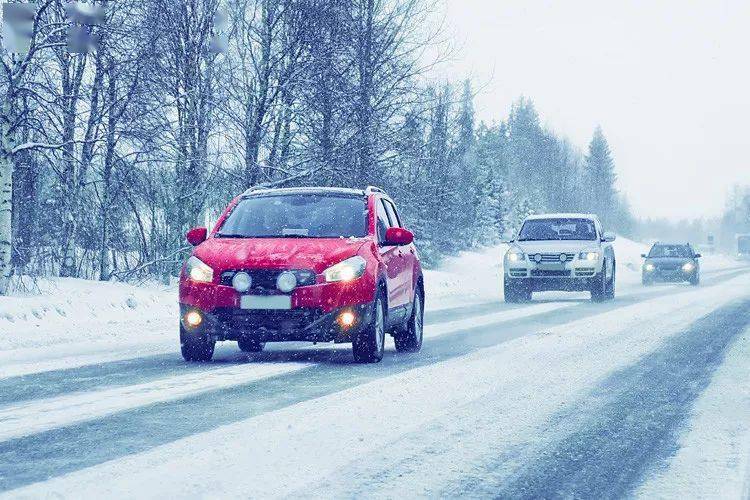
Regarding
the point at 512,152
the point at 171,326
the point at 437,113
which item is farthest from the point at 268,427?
the point at 512,152

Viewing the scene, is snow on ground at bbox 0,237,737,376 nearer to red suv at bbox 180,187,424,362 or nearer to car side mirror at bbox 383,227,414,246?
red suv at bbox 180,187,424,362

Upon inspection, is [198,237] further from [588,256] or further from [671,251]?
[671,251]

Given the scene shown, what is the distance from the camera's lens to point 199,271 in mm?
9922

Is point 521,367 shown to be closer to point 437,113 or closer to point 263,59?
point 263,59

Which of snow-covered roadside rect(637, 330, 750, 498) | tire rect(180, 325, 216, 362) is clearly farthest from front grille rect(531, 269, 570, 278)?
snow-covered roadside rect(637, 330, 750, 498)

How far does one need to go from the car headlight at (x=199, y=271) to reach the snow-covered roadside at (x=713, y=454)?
429 cm

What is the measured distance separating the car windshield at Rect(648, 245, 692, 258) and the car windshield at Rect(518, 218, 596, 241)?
14.0 m

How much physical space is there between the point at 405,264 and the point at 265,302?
238cm

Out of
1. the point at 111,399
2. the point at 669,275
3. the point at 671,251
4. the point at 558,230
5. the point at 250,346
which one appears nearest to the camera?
the point at 111,399

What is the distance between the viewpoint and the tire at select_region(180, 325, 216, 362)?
1000 centimetres

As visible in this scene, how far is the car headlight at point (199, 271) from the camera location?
9.84 meters

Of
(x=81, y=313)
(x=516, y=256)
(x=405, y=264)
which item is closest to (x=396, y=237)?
(x=405, y=264)

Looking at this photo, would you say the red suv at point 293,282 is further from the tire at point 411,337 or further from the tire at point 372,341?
the tire at point 411,337

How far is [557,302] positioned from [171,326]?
1070 cm
